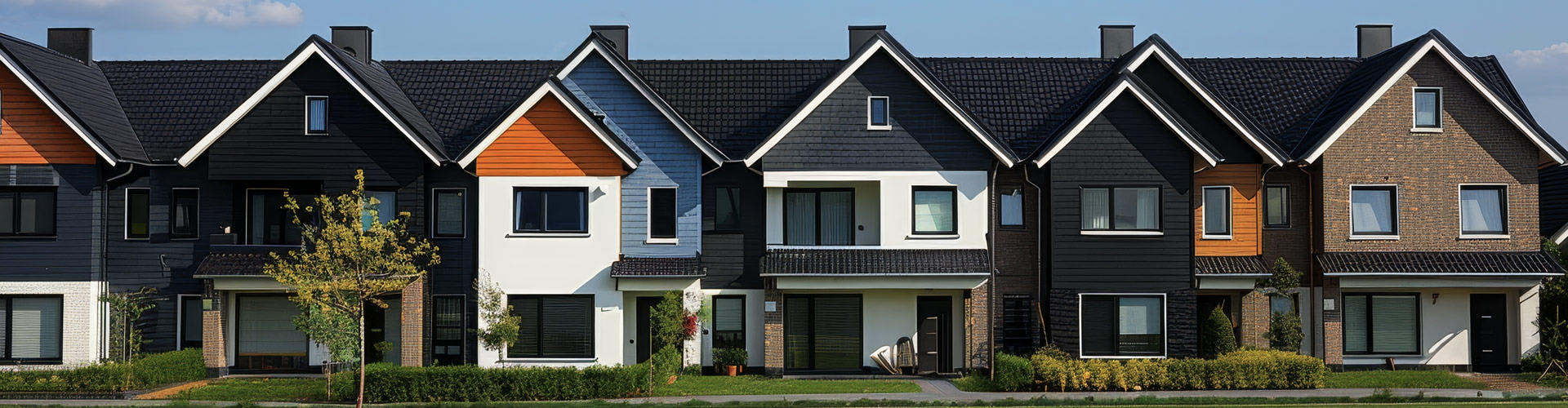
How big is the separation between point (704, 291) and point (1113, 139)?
10052mm

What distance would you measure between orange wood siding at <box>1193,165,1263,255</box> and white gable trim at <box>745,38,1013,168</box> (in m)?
5.45

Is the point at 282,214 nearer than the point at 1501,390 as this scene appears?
No

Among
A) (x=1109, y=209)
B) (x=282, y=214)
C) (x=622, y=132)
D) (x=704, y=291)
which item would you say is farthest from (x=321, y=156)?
(x=1109, y=209)

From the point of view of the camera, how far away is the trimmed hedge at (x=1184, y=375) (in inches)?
1097

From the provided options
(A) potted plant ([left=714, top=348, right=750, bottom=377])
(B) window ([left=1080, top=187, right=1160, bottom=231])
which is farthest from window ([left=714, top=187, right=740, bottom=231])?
(B) window ([left=1080, top=187, right=1160, bottom=231])

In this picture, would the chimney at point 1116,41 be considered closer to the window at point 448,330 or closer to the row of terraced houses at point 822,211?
the row of terraced houses at point 822,211

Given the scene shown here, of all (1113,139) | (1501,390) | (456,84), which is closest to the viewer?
(1501,390)

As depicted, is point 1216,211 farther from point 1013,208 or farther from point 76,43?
point 76,43

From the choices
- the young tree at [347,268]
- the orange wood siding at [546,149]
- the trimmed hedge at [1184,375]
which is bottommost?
the trimmed hedge at [1184,375]

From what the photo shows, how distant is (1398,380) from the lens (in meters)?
29.3

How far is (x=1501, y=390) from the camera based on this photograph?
1101 inches

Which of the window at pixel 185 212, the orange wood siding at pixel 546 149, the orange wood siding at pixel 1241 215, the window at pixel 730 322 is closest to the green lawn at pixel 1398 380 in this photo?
the orange wood siding at pixel 1241 215

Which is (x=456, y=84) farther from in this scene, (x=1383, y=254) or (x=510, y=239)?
(x=1383, y=254)

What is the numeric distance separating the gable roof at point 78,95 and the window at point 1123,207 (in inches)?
865
